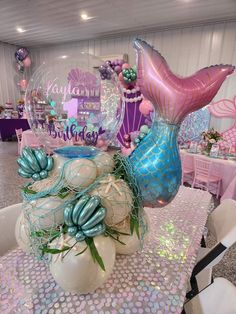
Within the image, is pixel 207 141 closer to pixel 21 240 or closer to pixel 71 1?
pixel 21 240

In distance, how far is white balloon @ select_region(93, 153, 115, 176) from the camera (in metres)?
0.58

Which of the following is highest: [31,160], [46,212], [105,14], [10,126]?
[105,14]

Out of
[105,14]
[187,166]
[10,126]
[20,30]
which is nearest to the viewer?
[187,166]

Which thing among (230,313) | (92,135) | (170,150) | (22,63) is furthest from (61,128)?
(22,63)

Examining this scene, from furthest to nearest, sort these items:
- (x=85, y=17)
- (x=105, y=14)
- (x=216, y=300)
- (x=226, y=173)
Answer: (x=85, y=17)
(x=105, y=14)
(x=226, y=173)
(x=216, y=300)

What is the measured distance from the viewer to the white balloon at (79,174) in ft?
A: 1.72

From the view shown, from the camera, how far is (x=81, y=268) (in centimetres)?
49

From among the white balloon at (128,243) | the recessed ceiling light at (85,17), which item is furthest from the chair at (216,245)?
the recessed ceiling light at (85,17)

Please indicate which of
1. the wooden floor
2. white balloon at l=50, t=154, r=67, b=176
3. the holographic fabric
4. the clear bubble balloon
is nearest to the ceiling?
the wooden floor

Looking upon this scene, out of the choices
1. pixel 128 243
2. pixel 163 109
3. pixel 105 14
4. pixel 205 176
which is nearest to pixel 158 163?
pixel 163 109

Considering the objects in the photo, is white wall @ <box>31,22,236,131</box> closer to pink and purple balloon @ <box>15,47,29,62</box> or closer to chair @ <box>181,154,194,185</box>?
chair @ <box>181,154,194,185</box>

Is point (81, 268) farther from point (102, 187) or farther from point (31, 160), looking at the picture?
point (31, 160)

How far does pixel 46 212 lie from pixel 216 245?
2.53ft

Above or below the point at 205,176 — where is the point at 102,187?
above
